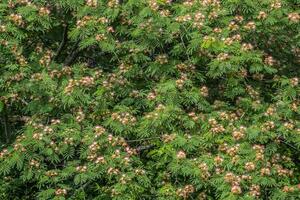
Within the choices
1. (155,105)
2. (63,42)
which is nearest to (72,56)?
(63,42)

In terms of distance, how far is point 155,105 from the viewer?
7414mm

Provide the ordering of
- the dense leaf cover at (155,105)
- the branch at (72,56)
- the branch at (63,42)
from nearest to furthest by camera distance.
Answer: the dense leaf cover at (155,105) < the branch at (63,42) < the branch at (72,56)

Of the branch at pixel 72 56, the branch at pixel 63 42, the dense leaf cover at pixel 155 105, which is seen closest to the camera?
the dense leaf cover at pixel 155 105

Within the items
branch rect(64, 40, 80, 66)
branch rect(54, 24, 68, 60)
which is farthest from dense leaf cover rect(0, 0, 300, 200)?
branch rect(64, 40, 80, 66)

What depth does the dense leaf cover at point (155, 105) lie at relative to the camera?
6.96 m

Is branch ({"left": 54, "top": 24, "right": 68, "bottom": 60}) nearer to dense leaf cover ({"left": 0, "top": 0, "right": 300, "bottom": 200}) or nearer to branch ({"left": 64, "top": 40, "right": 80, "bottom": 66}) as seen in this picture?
branch ({"left": 64, "top": 40, "right": 80, "bottom": 66})

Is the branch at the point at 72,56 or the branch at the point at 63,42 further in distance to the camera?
the branch at the point at 72,56

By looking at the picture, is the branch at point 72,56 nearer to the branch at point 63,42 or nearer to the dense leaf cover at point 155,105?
the branch at point 63,42

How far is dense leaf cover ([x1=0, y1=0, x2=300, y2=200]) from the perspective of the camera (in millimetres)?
6961

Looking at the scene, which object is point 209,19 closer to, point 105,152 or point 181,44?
point 181,44

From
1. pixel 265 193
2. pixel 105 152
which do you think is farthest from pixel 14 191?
pixel 265 193

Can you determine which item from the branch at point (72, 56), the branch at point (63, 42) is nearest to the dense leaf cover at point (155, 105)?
the branch at point (63, 42)

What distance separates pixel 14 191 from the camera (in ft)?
28.7

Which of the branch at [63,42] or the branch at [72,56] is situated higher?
the branch at [63,42]
